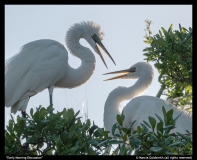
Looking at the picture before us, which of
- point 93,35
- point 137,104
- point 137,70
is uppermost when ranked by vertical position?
point 93,35

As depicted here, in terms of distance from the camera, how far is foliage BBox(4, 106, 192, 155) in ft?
10.5

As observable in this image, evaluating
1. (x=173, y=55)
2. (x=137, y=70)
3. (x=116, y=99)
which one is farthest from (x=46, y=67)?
(x=173, y=55)

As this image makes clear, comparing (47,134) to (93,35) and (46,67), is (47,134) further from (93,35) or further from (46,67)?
(93,35)

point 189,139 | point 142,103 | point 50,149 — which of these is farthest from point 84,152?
point 142,103

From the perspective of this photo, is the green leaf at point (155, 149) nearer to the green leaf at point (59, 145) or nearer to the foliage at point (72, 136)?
the foliage at point (72, 136)

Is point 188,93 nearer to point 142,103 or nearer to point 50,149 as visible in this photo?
point 142,103

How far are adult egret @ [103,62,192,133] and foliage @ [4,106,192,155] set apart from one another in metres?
1.36

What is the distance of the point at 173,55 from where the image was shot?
432cm

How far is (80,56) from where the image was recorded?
6180mm

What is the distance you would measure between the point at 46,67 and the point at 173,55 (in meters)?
1.78

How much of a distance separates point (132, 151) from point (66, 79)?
9.23 feet

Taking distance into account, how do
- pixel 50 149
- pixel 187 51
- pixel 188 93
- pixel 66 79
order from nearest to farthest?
pixel 50 149
pixel 187 51
pixel 188 93
pixel 66 79

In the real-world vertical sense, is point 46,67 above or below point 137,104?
above

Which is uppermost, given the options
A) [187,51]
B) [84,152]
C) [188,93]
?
[187,51]
